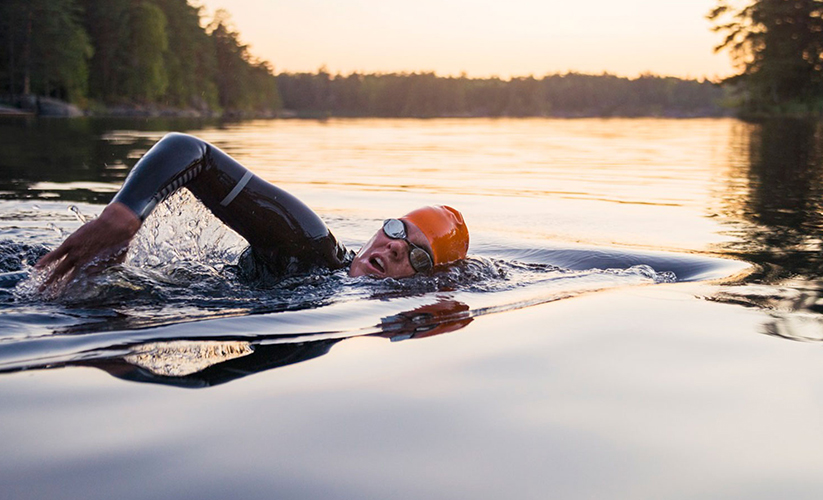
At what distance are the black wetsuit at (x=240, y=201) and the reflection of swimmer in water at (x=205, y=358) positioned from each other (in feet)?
3.01

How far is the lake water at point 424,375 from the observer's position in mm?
2266

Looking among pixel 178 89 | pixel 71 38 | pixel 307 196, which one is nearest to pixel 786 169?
pixel 307 196

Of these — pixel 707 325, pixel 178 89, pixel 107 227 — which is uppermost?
pixel 178 89

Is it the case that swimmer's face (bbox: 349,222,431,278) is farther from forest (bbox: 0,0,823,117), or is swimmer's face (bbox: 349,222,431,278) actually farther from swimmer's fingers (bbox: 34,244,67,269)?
forest (bbox: 0,0,823,117)

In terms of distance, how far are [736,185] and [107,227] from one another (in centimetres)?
1093

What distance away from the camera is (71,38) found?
213ft

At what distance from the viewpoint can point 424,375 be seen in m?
3.17

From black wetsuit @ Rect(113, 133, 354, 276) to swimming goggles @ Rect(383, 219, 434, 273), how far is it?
0.38 m

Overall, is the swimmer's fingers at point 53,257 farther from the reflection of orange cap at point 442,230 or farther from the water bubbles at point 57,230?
the water bubbles at point 57,230

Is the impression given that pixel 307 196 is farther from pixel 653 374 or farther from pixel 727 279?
pixel 653 374

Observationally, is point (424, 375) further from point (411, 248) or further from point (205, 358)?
point (411, 248)

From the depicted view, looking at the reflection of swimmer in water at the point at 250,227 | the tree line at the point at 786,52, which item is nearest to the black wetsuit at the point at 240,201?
the reflection of swimmer in water at the point at 250,227

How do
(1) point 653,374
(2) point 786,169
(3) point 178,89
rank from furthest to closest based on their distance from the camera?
1. (3) point 178,89
2. (2) point 786,169
3. (1) point 653,374

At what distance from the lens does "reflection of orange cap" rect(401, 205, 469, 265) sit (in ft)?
16.7
